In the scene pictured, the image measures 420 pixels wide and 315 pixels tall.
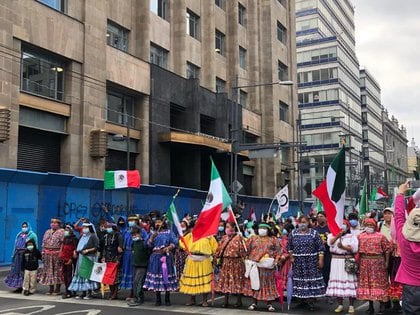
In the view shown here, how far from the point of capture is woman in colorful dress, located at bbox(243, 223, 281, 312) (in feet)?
36.2

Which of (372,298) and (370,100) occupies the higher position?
(370,100)

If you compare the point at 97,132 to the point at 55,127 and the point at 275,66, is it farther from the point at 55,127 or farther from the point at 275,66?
the point at 275,66

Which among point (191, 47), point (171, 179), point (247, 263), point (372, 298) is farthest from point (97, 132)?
point (372, 298)

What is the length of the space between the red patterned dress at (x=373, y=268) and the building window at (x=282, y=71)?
131ft

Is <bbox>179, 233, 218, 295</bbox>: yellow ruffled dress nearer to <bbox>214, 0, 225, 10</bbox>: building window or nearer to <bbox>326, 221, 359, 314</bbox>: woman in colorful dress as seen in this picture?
<bbox>326, 221, 359, 314</bbox>: woman in colorful dress

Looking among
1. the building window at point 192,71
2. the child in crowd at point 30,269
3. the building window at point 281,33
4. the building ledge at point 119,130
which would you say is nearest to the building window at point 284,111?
the building window at point 281,33

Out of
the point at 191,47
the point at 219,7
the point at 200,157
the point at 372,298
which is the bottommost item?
Result: the point at 372,298

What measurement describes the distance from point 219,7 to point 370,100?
230 ft

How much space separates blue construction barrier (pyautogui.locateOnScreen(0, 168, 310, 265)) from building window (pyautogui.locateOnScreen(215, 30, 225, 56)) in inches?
663

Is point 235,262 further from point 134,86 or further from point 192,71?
point 192,71

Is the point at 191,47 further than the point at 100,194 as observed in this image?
Yes

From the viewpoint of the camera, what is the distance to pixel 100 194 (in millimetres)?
23422

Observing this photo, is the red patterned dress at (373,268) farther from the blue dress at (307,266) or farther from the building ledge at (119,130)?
the building ledge at (119,130)

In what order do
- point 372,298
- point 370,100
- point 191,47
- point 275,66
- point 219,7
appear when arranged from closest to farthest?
point 372,298 < point 191,47 < point 219,7 < point 275,66 < point 370,100
